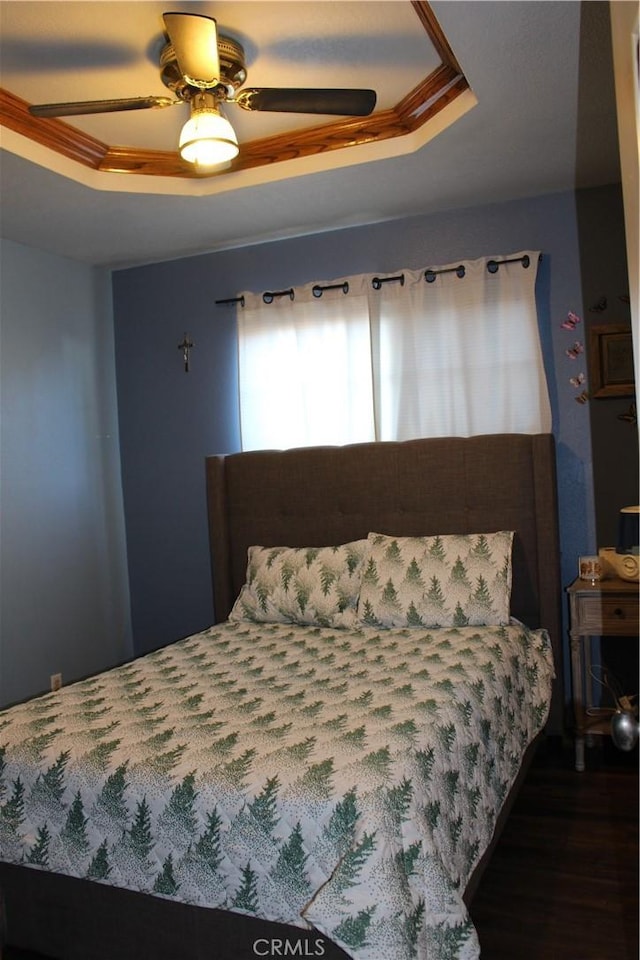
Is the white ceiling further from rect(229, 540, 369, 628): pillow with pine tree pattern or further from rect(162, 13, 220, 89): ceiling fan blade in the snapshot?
rect(229, 540, 369, 628): pillow with pine tree pattern

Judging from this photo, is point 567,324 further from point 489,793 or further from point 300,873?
point 300,873

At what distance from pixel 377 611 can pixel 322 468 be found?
85 cm

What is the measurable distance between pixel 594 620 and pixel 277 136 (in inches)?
89.7

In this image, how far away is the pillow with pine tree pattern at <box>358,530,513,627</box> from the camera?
295cm

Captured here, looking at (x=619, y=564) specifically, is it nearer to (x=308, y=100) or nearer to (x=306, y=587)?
(x=306, y=587)

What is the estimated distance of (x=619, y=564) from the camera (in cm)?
307

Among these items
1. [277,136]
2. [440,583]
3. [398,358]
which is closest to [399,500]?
[440,583]

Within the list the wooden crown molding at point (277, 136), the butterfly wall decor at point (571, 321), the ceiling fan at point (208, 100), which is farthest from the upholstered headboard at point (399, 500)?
the ceiling fan at point (208, 100)

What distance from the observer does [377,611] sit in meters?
3.04

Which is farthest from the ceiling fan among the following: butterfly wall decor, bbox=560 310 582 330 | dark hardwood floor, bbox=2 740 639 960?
dark hardwood floor, bbox=2 740 639 960

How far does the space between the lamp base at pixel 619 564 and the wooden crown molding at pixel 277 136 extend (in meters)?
1.81

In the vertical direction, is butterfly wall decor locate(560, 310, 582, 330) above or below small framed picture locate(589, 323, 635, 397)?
above

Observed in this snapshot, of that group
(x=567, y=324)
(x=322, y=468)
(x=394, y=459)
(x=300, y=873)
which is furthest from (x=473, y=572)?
(x=300, y=873)

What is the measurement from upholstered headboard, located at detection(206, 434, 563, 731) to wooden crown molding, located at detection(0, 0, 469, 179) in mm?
1286
